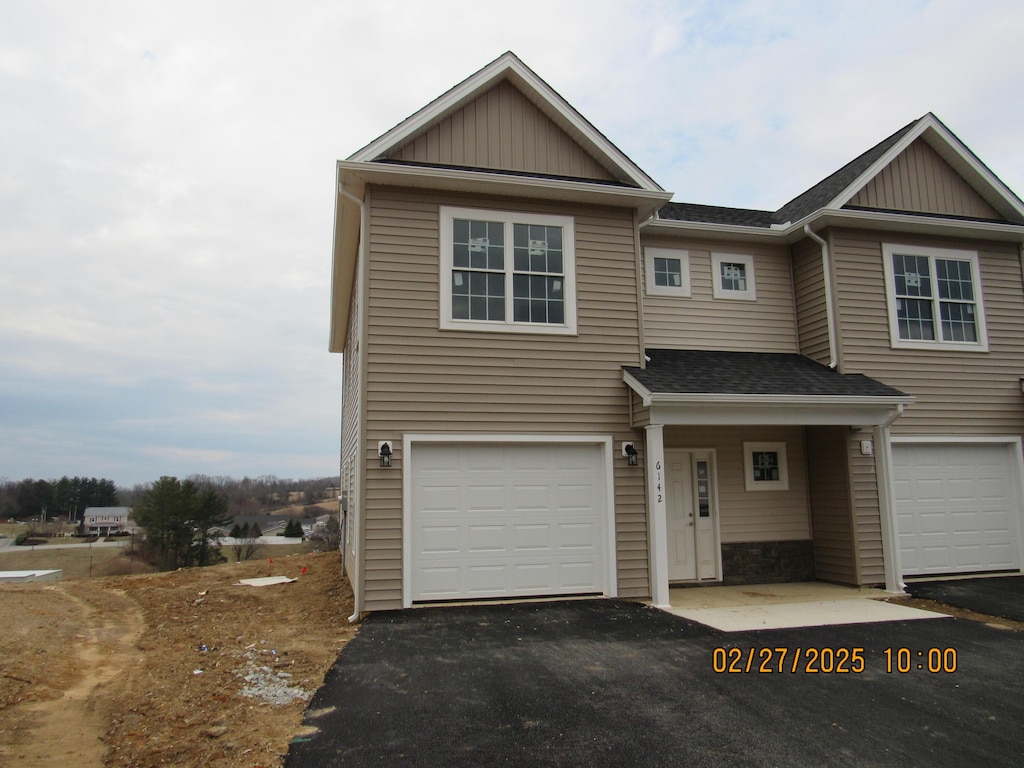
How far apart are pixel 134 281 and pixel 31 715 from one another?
75.4 ft

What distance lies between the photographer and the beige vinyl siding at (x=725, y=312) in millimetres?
10383

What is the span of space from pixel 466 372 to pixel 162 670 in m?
4.55

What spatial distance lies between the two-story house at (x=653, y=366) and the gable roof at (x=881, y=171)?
0.05m

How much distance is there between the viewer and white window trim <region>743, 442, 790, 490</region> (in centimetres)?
1002

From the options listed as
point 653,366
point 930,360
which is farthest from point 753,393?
point 930,360

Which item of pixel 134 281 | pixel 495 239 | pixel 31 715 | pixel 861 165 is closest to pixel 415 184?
pixel 495 239

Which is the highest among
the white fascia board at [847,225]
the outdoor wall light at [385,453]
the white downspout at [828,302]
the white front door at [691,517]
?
the white fascia board at [847,225]

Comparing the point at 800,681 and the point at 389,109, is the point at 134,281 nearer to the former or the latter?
the point at 389,109

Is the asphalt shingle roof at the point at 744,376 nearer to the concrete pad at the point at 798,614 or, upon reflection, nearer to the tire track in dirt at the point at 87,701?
the concrete pad at the point at 798,614

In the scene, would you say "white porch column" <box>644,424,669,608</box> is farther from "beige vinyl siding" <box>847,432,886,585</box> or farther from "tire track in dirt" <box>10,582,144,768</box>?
"tire track in dirt" <box>10,582,144,768</box>

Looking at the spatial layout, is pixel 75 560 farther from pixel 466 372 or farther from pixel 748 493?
pixel 748 493

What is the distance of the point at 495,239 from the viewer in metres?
8.76

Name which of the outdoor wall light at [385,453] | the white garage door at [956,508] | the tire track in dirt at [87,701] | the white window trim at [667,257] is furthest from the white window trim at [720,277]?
the tire track in dirt at [87,701]

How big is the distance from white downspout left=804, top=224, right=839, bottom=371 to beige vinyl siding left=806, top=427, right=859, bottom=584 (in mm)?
1123
